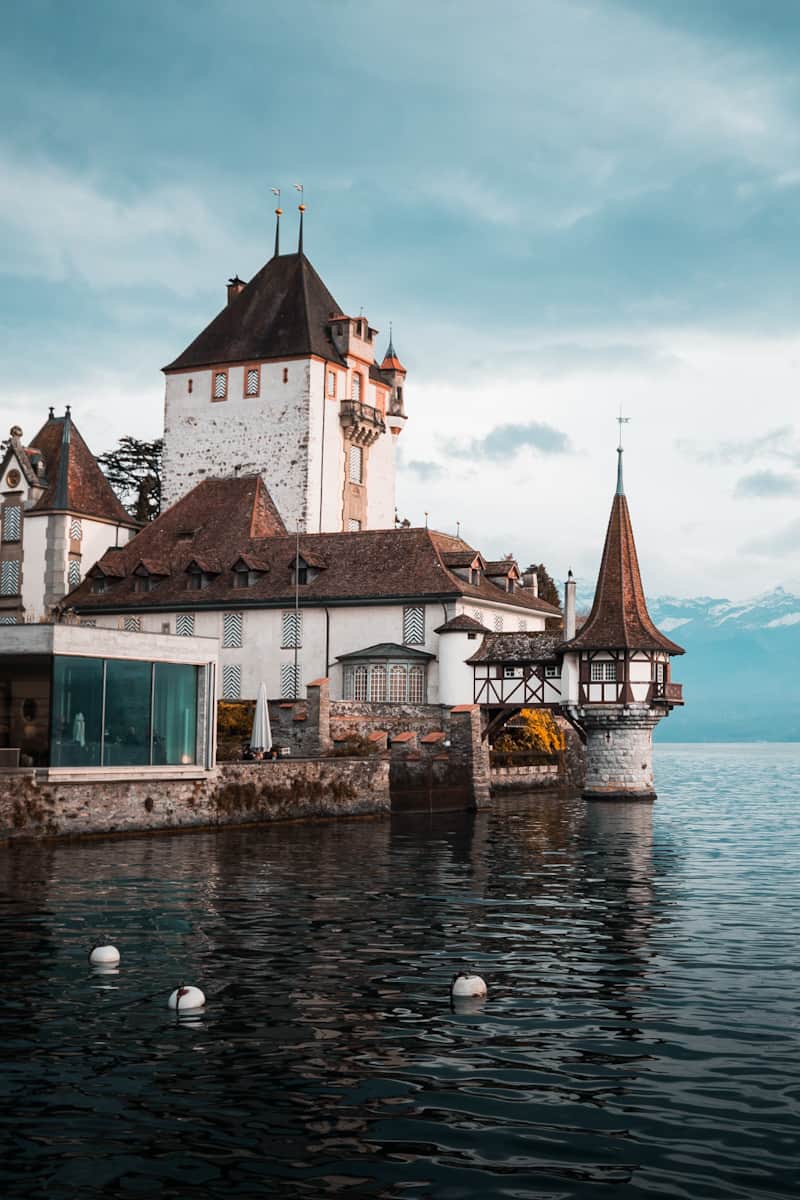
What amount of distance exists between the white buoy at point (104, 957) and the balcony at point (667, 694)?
4653 centimetres

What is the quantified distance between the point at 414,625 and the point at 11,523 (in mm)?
25929

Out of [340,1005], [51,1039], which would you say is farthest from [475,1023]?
[51,1039]

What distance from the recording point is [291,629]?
6512 cm

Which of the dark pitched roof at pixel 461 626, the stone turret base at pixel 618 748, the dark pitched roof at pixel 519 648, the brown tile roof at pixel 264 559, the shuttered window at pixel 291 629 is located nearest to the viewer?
the dark pitched roof at pixel 461 626

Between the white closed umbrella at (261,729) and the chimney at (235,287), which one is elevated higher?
the chimney at (235,287)

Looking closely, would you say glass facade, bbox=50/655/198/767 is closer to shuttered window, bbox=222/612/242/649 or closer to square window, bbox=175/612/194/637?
shuttered window, bbox=222/612/242/649

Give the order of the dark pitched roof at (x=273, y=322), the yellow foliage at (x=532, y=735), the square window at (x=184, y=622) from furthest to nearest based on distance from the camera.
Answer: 1. the dark pitched roof at (x=273, y=322)
2. the yellow foliage at (x=532, y=735)
3. the square window at (x=184, y=622)

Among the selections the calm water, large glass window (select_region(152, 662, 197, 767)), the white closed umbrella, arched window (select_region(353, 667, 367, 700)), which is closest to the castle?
arched window (select_region(353, 667, 367, 700))

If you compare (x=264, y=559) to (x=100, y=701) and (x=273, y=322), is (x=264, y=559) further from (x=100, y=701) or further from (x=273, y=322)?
(x=100, y=701)

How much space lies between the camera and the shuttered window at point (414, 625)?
2466 inches

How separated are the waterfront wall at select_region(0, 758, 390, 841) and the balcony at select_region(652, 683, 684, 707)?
15.8m

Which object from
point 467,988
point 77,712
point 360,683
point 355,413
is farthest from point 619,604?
point 467,988

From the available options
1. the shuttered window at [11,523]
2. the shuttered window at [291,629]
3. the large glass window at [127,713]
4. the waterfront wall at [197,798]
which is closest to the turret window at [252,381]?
the shuttered window at [11,523]

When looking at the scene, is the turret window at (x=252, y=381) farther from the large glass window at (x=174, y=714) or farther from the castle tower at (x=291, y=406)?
the large glass window at (x=174, y=714)
